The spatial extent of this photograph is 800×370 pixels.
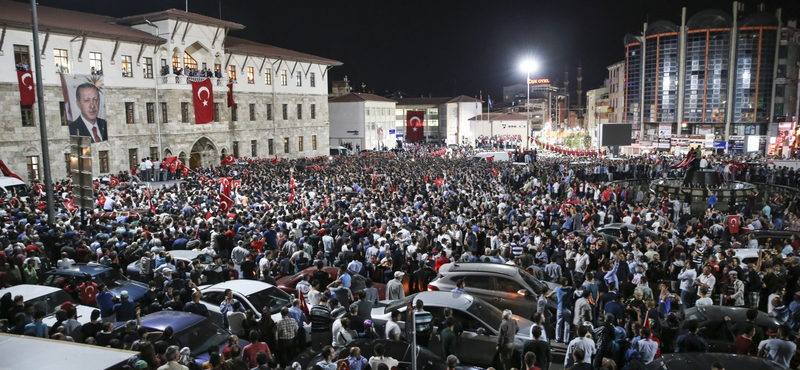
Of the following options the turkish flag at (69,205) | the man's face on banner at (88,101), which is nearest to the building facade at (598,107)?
the turkish flag at (69,205)


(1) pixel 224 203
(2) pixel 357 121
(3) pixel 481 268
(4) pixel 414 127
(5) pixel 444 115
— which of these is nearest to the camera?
(3) pixel 481 268

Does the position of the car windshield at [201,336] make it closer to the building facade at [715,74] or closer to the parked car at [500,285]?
the parked car at [500,285]

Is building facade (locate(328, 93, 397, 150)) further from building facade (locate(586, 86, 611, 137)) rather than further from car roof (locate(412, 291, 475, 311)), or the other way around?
car roof (locate(412, 291, 475, 311))

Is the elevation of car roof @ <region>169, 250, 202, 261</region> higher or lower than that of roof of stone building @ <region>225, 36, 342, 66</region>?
lower

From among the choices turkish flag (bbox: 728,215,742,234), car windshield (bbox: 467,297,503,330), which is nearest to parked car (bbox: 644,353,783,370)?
car windshield (bbox: 467,297,503,330)

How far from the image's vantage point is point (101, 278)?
35.1 ft

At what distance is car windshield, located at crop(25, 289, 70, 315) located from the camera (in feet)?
30.0

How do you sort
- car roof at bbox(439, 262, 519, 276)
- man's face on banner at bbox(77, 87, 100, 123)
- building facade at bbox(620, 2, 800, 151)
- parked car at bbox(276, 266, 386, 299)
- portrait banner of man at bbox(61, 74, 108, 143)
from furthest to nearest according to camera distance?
building facade at bbox(620, 2, 800, 151), man's face on banner at bbox(77, 87, 100, 123), portrait banner of man at bbox(61, 74, 108, 143), parked car at bbox(276, 266, 386, 299), car roof at bbox(439, 262, 519, 276)

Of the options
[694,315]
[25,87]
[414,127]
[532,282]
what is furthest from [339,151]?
[694,315]

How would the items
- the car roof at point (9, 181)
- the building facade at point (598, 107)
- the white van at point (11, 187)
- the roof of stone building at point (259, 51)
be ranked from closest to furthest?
the white van at point (11, 187) → the car roof at point (9, 181) → the roof of stone building at point (259, 51) → the building facade at point (598, 107)

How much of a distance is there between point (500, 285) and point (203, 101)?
1249 inches

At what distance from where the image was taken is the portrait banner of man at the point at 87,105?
1667 centimetres

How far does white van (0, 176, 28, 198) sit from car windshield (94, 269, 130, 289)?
15.4 m

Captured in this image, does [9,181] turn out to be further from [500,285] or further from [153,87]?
[500,285]
